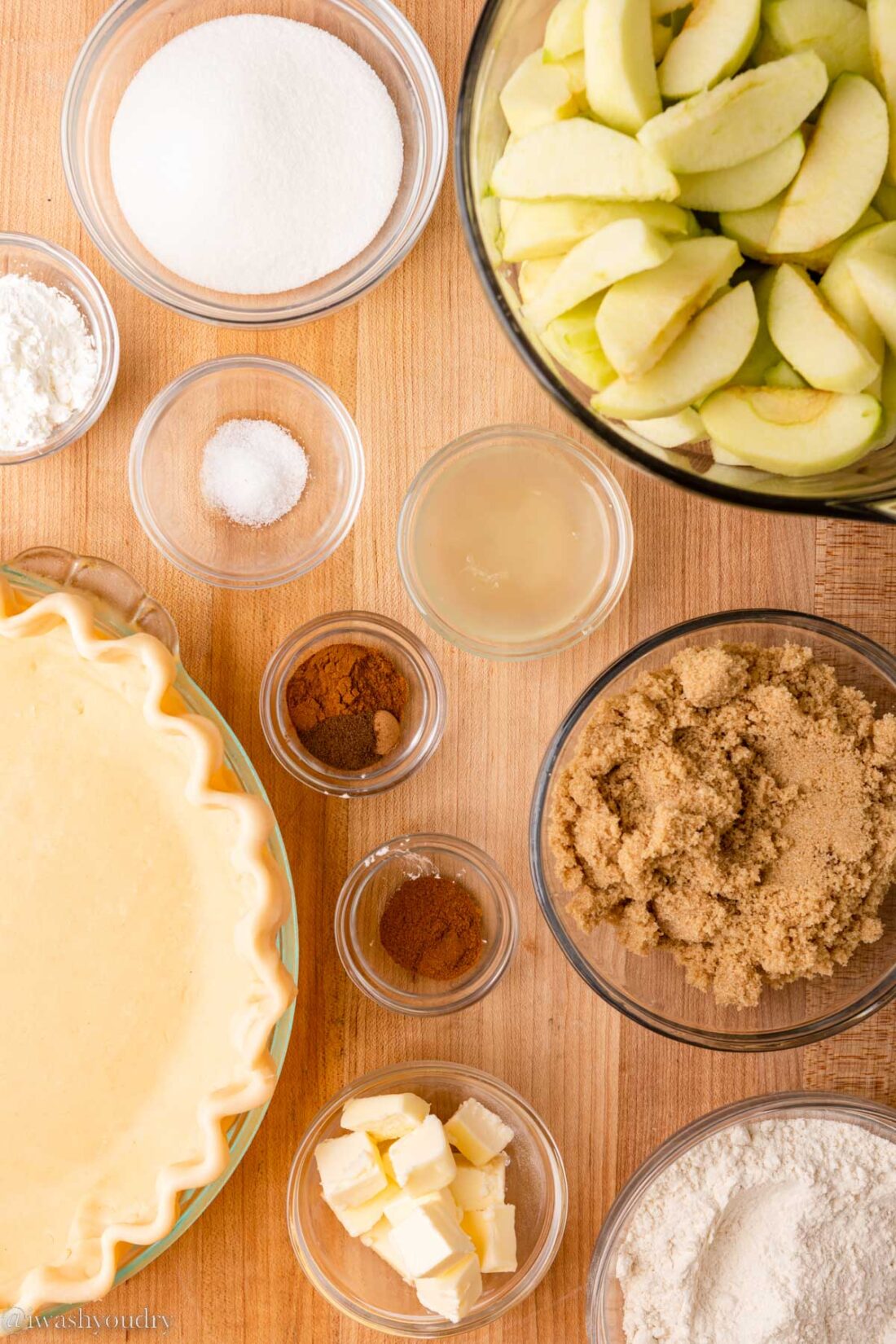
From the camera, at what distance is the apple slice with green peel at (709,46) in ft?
2.96

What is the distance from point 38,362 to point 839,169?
95 centimetres

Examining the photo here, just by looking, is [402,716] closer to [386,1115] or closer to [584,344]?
[386,1115]

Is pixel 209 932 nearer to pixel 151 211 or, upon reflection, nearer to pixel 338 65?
pixel 151 211

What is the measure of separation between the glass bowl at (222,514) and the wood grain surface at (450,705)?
0.02m

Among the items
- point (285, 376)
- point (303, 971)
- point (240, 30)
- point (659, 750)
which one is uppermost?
point (240, 30)

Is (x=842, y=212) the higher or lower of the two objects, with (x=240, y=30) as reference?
lower

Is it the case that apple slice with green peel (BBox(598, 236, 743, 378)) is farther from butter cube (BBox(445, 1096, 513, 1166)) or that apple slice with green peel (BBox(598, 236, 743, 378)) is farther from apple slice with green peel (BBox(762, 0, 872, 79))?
butter cube (BBox(445, 1096, 513, 1166))

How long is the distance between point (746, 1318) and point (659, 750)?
2.39 ft

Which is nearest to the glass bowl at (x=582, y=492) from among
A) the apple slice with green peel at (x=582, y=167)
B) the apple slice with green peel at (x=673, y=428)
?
the apple slice with green peel at (x=673, y=428)

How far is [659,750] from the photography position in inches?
50.5

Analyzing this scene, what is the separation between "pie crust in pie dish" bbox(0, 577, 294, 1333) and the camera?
129 centimetres

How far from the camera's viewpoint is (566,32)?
973 millimetres

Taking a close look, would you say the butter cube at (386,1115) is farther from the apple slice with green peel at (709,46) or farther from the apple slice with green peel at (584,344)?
the apple slice with green peel at (709,46)

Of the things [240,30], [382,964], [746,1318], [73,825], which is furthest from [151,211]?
[746,1318]
